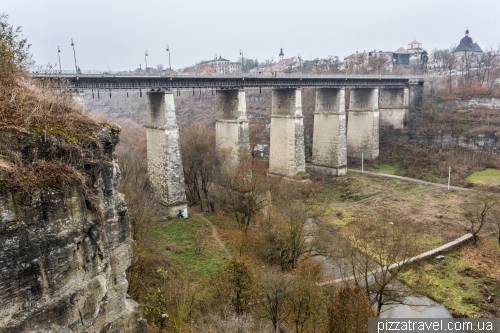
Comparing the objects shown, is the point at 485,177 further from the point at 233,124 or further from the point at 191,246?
the point at 191,246

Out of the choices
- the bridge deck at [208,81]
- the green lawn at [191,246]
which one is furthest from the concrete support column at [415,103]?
the green lawn at [191,246]

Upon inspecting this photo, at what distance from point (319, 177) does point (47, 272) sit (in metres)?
35.6

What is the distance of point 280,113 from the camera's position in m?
37.8

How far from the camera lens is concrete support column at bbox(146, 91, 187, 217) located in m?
27.4

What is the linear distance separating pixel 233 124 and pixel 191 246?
531 inches

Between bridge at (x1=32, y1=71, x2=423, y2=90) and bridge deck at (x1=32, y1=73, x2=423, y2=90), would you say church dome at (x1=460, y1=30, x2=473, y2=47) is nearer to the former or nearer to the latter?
bridge deck at (x1=32, y1=73, x2=423, y2=90)

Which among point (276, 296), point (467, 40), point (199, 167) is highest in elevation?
point (467, 40)

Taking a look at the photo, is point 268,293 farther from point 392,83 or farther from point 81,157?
point 392,83

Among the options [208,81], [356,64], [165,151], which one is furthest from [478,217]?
[356,64]

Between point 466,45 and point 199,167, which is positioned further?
point 466,45

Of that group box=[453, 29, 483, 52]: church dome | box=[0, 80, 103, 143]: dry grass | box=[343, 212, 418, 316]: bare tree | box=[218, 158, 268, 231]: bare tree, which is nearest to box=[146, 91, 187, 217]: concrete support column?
box=[218, 158, 268, 231]: bare tree

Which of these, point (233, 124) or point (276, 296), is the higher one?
point (233, 124)

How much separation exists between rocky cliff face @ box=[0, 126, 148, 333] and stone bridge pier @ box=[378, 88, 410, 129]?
4773cm

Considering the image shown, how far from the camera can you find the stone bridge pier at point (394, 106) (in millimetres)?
50281
